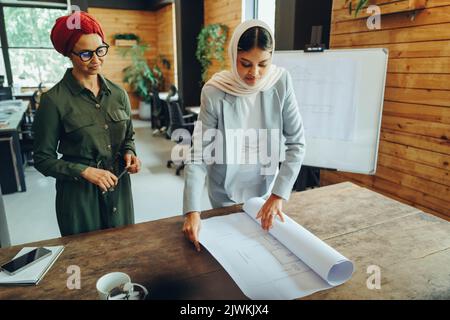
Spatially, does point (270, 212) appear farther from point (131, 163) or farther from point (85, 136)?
point (85, 136)

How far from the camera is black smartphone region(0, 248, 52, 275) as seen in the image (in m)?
0.91

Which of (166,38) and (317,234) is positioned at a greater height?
(166,38)

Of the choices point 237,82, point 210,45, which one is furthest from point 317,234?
Answer: point 210,45

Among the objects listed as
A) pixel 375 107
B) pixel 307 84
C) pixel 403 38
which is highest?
pixel 403 38

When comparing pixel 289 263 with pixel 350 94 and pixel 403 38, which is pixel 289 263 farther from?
pixel 403 38

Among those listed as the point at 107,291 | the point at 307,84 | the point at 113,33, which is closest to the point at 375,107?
the point at 307,84

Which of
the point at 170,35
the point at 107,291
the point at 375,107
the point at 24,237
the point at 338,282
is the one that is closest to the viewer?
the point at 107,291

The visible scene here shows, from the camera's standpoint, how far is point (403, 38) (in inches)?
86.0

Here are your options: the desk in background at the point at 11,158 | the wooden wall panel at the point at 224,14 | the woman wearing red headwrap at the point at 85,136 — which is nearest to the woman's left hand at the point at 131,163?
the woman wearing red headwrap at the point at 85,136

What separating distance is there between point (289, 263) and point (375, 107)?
1.49 meters

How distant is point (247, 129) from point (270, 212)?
13.9 inches

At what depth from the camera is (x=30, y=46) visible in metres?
7.61

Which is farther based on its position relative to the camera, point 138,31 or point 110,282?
point 138,31

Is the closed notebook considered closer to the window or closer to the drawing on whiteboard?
the drawing on whiteboard
